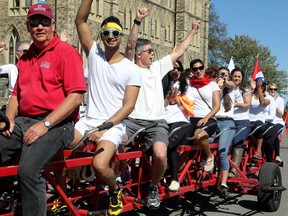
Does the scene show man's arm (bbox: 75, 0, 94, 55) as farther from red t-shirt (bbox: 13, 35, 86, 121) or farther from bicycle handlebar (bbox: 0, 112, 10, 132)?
bicycle handlebar (bbox: 0, 112, 10, 132)

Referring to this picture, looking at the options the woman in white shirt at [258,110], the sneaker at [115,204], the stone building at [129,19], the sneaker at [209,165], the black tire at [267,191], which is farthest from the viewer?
the stone building at [129,19]

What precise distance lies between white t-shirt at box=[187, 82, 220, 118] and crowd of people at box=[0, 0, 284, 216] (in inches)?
0.6

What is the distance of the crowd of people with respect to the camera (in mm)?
3883

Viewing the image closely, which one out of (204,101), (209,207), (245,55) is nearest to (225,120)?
(204,101)

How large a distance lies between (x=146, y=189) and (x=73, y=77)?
2.43m

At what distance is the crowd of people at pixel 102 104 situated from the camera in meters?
3.88

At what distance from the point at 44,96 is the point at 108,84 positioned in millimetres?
1031

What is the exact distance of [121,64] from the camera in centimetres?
492

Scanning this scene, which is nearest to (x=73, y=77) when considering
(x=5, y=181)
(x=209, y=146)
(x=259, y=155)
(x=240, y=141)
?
(x=5, y=181)

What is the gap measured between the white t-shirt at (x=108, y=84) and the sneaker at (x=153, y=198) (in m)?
1.08

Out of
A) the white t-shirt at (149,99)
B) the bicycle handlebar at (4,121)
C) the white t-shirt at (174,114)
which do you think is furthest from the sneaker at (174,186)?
the bicycle handlebar at (4,121)

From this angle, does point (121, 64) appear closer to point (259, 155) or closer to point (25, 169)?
point (25, 169)

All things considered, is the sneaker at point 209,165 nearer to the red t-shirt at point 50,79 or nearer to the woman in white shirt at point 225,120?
the woman in white shirt at point 225,120

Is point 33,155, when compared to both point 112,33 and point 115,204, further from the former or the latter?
point 112,33
